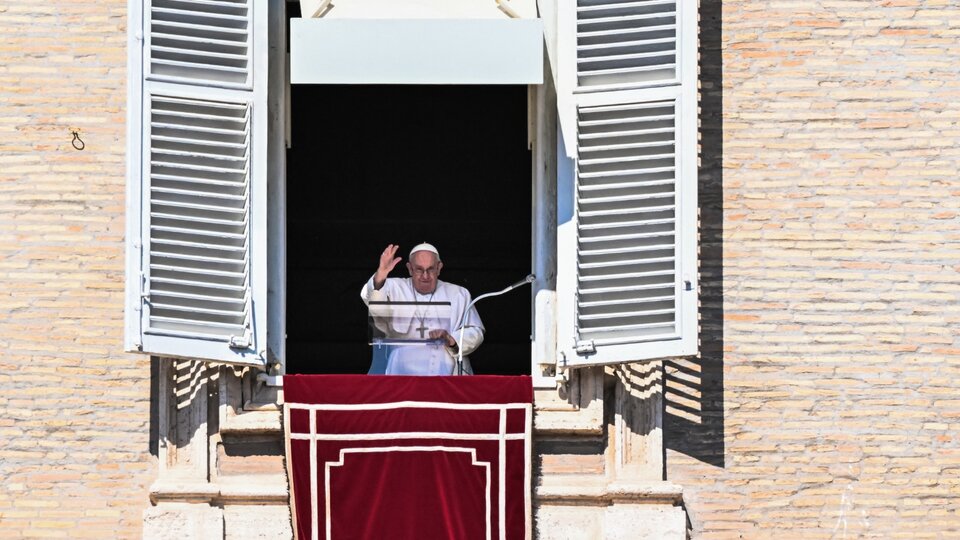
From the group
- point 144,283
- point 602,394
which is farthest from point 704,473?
point 144,283

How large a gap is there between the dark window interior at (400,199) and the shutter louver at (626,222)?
3095 millimetres

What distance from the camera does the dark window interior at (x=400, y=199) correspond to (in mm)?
14352

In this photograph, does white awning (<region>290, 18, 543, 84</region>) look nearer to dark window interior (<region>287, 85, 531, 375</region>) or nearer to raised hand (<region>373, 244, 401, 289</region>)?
raised hand (<region>373, 244, 401, 289</region>)

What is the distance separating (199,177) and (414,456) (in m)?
1.49

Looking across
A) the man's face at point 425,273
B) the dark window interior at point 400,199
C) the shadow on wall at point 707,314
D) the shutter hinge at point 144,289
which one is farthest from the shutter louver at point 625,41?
the dark window interior at point 400,199

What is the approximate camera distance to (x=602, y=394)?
11305mm

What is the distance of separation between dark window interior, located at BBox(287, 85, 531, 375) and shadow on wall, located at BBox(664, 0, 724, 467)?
2.72 m

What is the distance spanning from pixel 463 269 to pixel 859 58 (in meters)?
3.35

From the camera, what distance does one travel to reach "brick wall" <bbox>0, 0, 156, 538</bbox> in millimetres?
11383

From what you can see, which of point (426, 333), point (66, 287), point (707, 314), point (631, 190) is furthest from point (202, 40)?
point (707, 314)

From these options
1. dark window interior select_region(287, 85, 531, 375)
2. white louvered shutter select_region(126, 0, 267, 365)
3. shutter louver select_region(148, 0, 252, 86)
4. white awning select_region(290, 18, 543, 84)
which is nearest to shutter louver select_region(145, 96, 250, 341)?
white louvered shutter select_region(126, 0, 267, 365)

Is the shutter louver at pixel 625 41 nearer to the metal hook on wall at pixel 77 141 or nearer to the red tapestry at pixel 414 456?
the red tapestry at pixel 414 456

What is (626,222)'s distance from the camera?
36.7 feet

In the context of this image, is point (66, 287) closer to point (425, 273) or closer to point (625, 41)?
point (425, 273)
